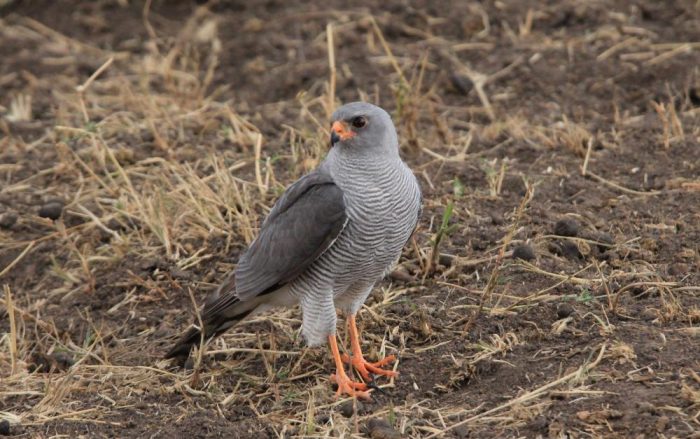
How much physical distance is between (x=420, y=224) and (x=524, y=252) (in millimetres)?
692

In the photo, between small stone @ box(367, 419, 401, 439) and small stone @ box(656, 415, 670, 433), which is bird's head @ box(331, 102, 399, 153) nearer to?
small stone @ box(367, 419, 401, 439)

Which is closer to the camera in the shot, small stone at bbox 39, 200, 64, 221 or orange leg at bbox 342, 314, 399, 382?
orange leg at bbox 342, 314, 399, 382

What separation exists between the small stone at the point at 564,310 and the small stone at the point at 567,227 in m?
0.67

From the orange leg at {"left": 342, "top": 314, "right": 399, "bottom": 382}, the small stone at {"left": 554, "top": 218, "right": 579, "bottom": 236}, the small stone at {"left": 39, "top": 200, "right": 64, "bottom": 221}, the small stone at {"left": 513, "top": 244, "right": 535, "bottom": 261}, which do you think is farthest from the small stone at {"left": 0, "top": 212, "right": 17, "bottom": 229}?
the small stone at {"left": 554, "top": 218, "right": 579, "bottom": 236}

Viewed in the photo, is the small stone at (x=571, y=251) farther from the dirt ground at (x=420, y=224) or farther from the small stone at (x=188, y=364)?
the small stone at (x=188, y=364)

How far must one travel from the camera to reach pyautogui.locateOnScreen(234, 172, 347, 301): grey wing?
16.0 ft

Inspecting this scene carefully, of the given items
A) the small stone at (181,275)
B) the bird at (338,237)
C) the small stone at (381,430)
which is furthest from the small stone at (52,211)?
the small stone at (381,430)

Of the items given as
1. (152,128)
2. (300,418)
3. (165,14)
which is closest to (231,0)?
(165,14)

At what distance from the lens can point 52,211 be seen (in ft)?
22.1

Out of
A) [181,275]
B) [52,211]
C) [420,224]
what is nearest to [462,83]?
[420,224]

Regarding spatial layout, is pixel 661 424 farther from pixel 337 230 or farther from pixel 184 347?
pixel 184 347

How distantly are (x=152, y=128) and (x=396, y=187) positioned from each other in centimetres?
284

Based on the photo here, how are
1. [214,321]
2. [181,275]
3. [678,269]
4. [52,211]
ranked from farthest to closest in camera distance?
[52,211]
[181,275]
[678,269]
[214,321]

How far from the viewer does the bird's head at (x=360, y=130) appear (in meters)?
4.91
